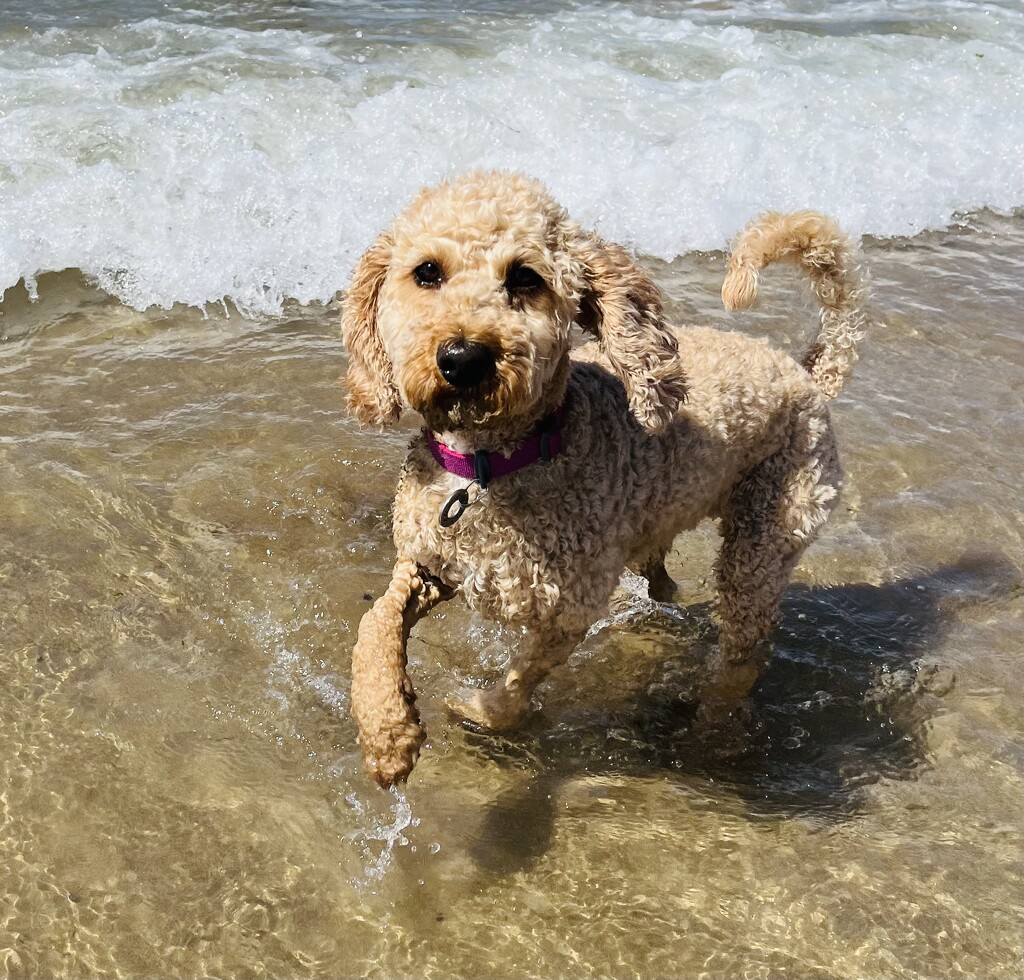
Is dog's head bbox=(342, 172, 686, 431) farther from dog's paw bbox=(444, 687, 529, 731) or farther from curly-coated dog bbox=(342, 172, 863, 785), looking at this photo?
dog's paw bbox=(444, 687, 529, 731)

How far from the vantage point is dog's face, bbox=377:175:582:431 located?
2658 mm

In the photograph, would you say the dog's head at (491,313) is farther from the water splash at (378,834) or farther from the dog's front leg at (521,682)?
the water splash at (378,834)

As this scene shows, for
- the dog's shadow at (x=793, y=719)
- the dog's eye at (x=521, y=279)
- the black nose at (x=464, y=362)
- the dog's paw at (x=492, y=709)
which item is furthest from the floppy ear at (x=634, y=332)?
the dog's shadow at (x=793, y=719)

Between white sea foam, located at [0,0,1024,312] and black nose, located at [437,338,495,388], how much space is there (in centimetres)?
357

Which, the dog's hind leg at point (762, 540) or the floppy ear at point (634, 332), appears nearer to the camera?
the floppy ear at point (634, 332)

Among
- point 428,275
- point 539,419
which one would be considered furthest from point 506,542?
point 428,275

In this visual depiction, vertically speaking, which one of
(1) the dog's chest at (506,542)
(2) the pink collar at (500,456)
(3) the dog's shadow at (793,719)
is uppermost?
(2) the pink collar at (500,456)

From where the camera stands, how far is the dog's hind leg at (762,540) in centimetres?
383

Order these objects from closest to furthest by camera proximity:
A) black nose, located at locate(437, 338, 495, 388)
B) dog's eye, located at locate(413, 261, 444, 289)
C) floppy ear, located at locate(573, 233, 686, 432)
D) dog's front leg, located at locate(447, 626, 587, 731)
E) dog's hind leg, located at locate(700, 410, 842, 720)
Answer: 1. black nose, located at locate(437, 338, 495, 388)
2. dog's eye, located at locate(413, 261, 444, 289)
3. floppy ear, located at locate(573, 233, 686, 432)
4. dog's front leg, located at locate(447, 626, 587, 731)
5. dog's hind leg, located at locate(700, 410, 842, 720)

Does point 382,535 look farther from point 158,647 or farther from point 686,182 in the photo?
point 686,182

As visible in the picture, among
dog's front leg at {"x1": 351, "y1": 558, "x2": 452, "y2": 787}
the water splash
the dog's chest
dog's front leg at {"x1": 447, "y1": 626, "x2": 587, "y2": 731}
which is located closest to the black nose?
the dog's chest

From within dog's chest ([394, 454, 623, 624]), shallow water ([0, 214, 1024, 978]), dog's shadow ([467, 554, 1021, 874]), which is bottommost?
dog's shadow ([467, 554, 1021, 874])

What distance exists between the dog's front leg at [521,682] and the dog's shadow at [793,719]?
0.11 meters

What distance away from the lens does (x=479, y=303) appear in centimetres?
278
